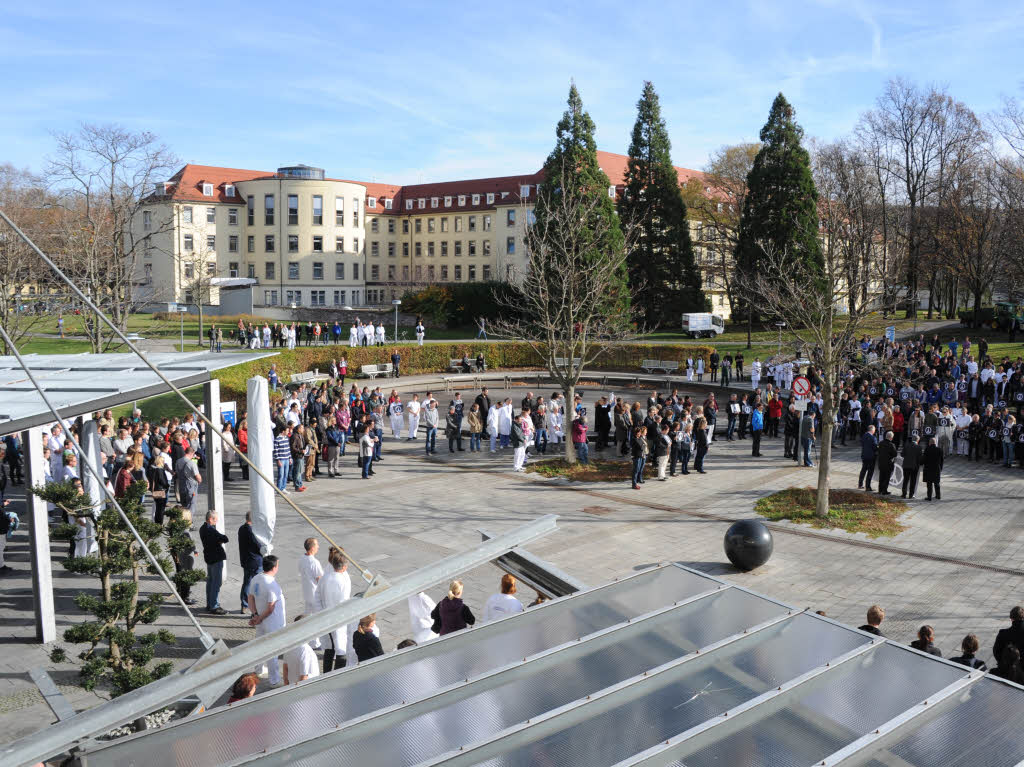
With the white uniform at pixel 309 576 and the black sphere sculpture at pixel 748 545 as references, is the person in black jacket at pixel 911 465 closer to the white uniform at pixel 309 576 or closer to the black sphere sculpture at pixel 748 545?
the black sphere sculpture at pixel 748 545

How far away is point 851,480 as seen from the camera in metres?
20.4

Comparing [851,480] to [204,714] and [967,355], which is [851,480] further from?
[204,714]

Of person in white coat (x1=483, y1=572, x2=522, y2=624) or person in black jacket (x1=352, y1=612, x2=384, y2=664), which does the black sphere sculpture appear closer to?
person in white coat (x1=483, y1=572, x2=522, y2=624)

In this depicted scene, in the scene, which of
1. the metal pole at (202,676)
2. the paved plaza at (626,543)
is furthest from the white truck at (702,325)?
the metal pole at (202,676)

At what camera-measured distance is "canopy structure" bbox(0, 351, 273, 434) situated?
10.0 metres

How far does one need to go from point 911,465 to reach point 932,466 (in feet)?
Answer: 1.43

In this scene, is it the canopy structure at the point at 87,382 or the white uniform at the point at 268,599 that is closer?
the white uniform at the point at 268,599

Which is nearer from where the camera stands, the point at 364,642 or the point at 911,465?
the point at 364,642

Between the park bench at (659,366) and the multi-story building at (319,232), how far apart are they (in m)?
31.8

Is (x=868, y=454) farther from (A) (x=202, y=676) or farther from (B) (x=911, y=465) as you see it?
(A) (x=202, y=676)

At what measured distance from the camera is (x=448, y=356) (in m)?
42.0

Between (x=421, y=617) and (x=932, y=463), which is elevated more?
→ (x=932, y=463)

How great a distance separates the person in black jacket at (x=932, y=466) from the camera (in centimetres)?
1809

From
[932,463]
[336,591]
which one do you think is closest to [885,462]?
[932,463]
